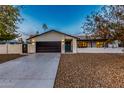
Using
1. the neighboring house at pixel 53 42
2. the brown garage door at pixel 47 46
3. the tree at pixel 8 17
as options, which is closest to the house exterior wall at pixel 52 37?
the neighboring house at pixel 53 42

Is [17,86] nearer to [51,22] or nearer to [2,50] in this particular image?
[2,50]

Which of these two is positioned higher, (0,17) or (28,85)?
(0,17)

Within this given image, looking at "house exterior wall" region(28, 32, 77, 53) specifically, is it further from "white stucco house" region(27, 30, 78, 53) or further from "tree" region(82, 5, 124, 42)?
"tree" region(82, 5, 124, 42)

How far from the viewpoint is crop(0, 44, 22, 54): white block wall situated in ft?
108

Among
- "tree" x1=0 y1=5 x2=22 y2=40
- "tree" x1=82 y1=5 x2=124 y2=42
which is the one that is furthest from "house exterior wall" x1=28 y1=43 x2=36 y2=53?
"tree" x1=0 y1=5 x2=22 y2=40

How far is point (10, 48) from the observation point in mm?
33125

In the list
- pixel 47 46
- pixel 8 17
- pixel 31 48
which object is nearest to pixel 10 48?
pixel 31 48

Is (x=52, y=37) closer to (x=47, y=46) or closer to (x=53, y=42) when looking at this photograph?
(x=53, y=42)

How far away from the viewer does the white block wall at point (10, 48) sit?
32875 mm

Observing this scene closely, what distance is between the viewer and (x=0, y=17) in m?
14.7

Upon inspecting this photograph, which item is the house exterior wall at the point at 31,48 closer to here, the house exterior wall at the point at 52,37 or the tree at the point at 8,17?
the house exterior wall at the point at 52,37
